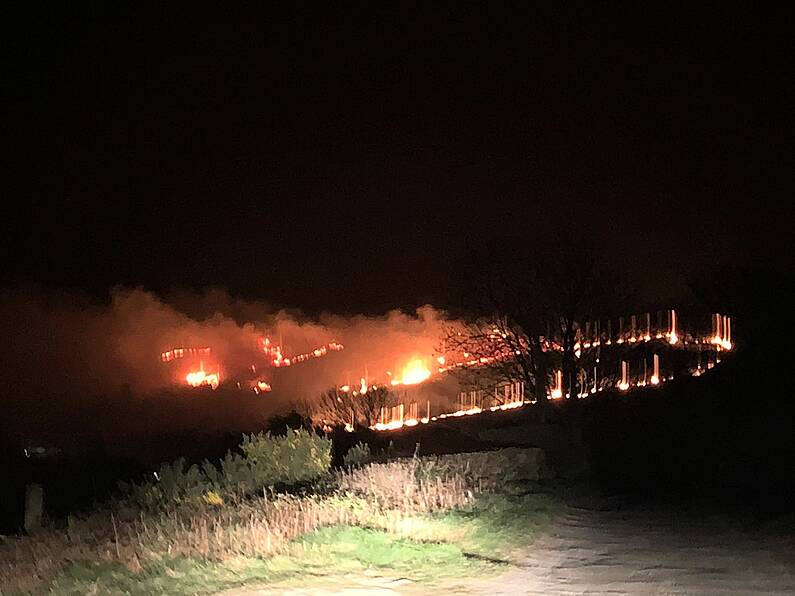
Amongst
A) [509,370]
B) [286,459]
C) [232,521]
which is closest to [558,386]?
[509,370]

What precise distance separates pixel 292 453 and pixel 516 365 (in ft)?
63.3

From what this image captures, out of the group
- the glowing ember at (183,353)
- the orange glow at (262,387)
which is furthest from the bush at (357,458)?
the glowing ember at (183,353)

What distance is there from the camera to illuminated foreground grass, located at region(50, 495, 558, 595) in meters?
8.16

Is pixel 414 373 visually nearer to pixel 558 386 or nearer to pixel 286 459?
pixel 558 386

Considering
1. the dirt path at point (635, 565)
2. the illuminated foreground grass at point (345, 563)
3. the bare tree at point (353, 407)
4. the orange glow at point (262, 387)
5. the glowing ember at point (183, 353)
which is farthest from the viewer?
the glowing ember at point (183, 353)

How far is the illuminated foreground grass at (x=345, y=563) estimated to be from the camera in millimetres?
8156

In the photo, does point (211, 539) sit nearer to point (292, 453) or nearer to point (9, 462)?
point (292, 453)

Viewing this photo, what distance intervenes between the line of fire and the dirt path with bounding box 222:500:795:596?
746 inches

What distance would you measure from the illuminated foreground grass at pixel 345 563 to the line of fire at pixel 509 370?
65.0ft

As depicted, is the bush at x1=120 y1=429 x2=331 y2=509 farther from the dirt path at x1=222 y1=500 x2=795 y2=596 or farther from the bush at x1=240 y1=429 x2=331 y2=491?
the dirt path at x1=222 y1=500 x2=795 y2=596

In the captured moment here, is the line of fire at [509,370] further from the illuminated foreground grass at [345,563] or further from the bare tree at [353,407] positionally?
the illuminated foreground grass at [345,563]

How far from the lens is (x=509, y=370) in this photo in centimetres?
3497

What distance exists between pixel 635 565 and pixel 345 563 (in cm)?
308

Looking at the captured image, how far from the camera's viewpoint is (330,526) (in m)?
10.7
